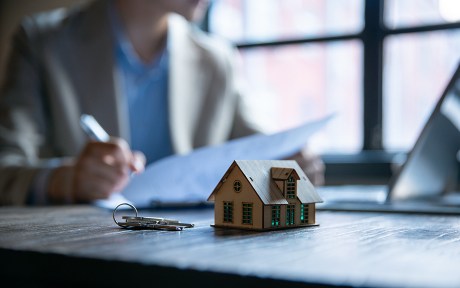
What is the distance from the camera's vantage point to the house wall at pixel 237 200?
1.86 feet

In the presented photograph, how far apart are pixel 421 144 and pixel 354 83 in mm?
1372

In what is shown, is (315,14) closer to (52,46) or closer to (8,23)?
(52,46)

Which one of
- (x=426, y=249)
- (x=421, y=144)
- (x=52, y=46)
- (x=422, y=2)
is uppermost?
(x=422, y=2)

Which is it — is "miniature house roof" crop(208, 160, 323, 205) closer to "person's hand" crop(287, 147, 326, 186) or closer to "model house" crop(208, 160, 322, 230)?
"model house" crop(208, 160, 322, 230)

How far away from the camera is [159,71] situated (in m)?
1.59

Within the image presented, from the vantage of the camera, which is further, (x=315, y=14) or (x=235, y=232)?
(x=315, y=14)

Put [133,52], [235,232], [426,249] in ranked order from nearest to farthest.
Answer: [426,249], [235,232], [133,52]

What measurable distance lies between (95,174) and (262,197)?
0.57 metres

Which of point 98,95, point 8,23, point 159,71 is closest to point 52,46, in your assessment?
point 98,95

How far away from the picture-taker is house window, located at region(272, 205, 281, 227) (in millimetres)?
578

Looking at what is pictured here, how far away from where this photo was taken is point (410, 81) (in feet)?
7.09

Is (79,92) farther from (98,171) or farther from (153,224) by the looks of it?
(153,224)

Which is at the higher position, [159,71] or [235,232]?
[159,71]

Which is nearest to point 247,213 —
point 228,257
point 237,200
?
point 237,200
